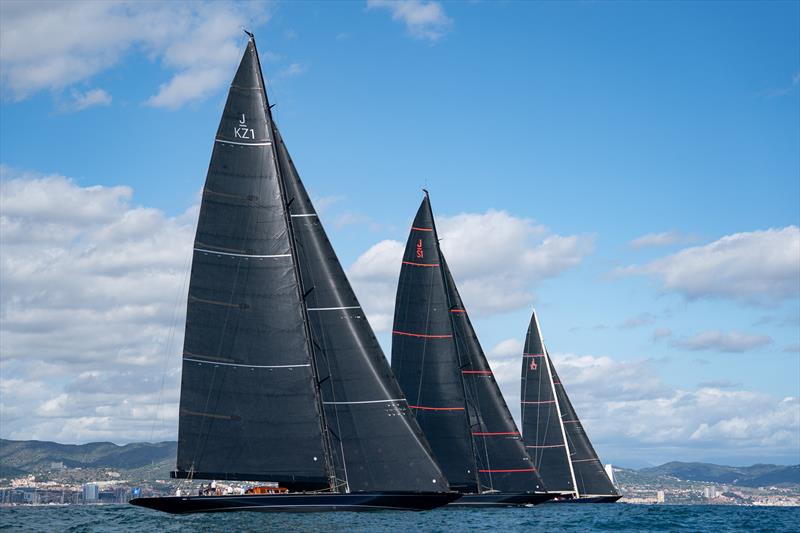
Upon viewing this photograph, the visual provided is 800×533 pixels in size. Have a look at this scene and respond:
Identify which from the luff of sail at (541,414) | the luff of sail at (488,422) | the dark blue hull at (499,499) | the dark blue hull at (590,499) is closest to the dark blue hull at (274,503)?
the dark blue hull at (499,499)

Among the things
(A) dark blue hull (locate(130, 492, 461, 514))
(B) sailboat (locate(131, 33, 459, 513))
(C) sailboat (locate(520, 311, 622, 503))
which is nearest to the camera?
(A) dark blue hull (locate(130, 492, 461, 514))

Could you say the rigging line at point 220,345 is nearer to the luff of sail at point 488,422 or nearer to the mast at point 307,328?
the mast at point 307,328

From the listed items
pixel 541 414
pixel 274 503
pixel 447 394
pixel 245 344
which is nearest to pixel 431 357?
pixel 447 394

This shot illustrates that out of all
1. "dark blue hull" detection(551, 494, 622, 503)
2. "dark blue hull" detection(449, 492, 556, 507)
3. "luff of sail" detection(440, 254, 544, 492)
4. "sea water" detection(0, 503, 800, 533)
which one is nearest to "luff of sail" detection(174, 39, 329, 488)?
"sea water" detection(0, 503, 800, 533)

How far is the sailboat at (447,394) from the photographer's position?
60.4 meters

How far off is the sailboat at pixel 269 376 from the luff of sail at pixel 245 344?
46 mm

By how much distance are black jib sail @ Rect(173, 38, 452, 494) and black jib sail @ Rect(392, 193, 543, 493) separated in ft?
47.2

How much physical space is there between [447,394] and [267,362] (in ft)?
62.0

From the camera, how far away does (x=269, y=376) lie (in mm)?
44438

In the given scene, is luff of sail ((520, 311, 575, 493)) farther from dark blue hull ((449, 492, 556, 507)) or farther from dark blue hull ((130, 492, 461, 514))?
dark blue hull ((130, 492, 461, 514))

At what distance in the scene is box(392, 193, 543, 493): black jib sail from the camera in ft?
198

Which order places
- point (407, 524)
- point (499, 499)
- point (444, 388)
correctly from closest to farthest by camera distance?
point (407, 524) < point (444, 388) < point (499, 499)

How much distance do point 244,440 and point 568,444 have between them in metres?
46.5

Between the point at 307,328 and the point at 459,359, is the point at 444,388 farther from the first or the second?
the point at 307,328
